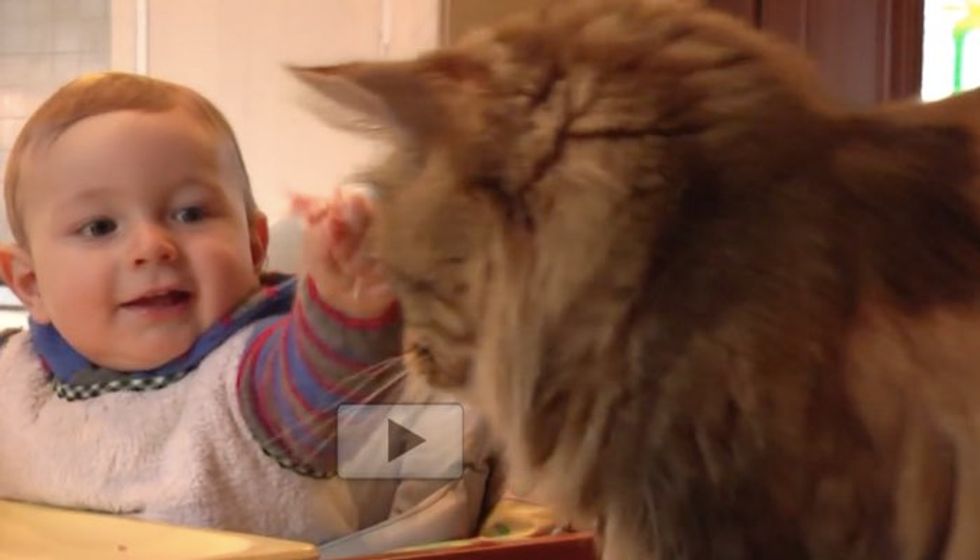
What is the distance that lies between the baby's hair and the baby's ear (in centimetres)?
2

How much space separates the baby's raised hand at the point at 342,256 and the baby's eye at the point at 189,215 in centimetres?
19

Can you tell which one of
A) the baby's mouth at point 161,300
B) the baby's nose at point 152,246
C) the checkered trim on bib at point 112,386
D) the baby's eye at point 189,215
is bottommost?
the checkered trim on bib at point 112,386

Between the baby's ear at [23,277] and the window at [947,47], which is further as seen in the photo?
the window at [947,47]

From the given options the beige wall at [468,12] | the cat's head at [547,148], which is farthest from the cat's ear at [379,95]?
the beige wall at [468,12]

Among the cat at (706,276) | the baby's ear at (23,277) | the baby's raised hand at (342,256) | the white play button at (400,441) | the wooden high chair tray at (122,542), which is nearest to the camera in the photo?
the cat at (706,276)

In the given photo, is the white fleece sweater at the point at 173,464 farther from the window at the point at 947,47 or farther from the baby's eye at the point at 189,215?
the window at the point at 947,47

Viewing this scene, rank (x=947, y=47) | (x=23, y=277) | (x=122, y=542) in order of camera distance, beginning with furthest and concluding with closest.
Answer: (x=947, y=47), (x=23, y=277), (x=122, y=542)

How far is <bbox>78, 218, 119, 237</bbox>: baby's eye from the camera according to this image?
114 cm

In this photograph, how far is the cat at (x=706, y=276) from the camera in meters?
0.54

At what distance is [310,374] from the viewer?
1.02m

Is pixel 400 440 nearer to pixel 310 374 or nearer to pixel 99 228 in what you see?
pixel 310 374

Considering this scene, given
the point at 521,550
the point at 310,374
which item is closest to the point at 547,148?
the point at 521,550

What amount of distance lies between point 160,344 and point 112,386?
0.07m

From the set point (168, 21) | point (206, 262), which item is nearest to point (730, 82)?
point (206, 262)
